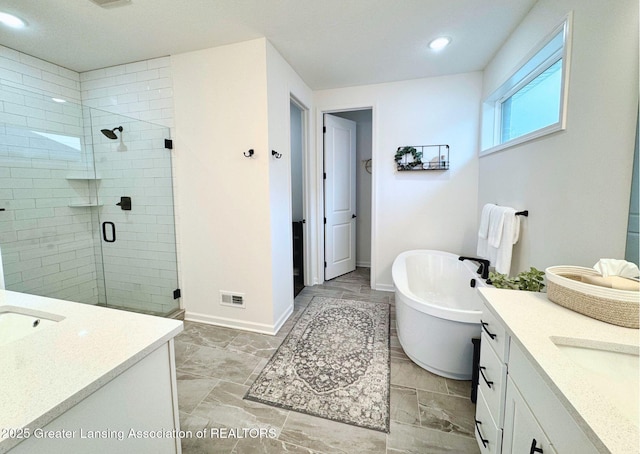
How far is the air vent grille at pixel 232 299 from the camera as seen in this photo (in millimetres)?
2502

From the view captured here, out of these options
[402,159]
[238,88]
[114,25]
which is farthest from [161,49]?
[402,159]

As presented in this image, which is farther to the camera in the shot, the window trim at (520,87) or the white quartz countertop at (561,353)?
the window trim at (520,87)

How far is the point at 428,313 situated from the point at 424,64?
2.45 m

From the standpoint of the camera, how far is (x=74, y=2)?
1.75 meters

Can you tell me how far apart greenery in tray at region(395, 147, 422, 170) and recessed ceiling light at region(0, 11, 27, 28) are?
346 centimetres

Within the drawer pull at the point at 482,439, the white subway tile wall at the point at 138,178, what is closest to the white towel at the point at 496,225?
the drawer pull at the point at 482,439

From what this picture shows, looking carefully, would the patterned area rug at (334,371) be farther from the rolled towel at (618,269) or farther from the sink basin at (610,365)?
the rolled towel at (618,269)

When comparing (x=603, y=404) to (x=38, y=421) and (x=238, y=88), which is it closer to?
(x=38, y=421)

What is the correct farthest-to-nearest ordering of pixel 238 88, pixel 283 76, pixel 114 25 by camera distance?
pixel 283 76 < pixel 238 88 < pixel 114 25

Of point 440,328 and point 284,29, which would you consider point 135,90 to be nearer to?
point 284,29

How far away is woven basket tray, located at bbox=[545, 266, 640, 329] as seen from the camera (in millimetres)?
906

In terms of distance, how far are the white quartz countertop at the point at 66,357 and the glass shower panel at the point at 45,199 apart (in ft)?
5.89

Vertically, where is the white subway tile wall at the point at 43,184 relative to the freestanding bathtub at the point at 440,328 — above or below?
above

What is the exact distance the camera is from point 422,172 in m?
3.21
